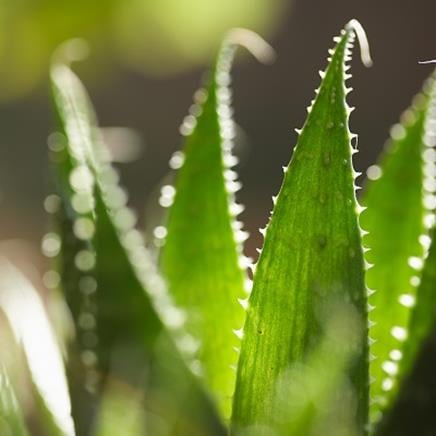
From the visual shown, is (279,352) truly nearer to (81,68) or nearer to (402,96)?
(81,68)

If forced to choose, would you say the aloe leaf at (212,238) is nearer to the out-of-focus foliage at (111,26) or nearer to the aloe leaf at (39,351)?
the aloe leaf at (39,351)

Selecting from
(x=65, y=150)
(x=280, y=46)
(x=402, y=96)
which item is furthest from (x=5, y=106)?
(x=65, y=150)

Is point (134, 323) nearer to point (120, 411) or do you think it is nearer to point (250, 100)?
point (120, 411)

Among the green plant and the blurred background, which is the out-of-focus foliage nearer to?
the blurred background

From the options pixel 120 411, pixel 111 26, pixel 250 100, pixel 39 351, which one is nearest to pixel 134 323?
pixel 120 411

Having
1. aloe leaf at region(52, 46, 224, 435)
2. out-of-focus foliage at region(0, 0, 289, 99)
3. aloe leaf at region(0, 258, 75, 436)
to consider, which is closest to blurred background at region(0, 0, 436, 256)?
out-of-focus foliage at region(0, 0, 289, 99)
